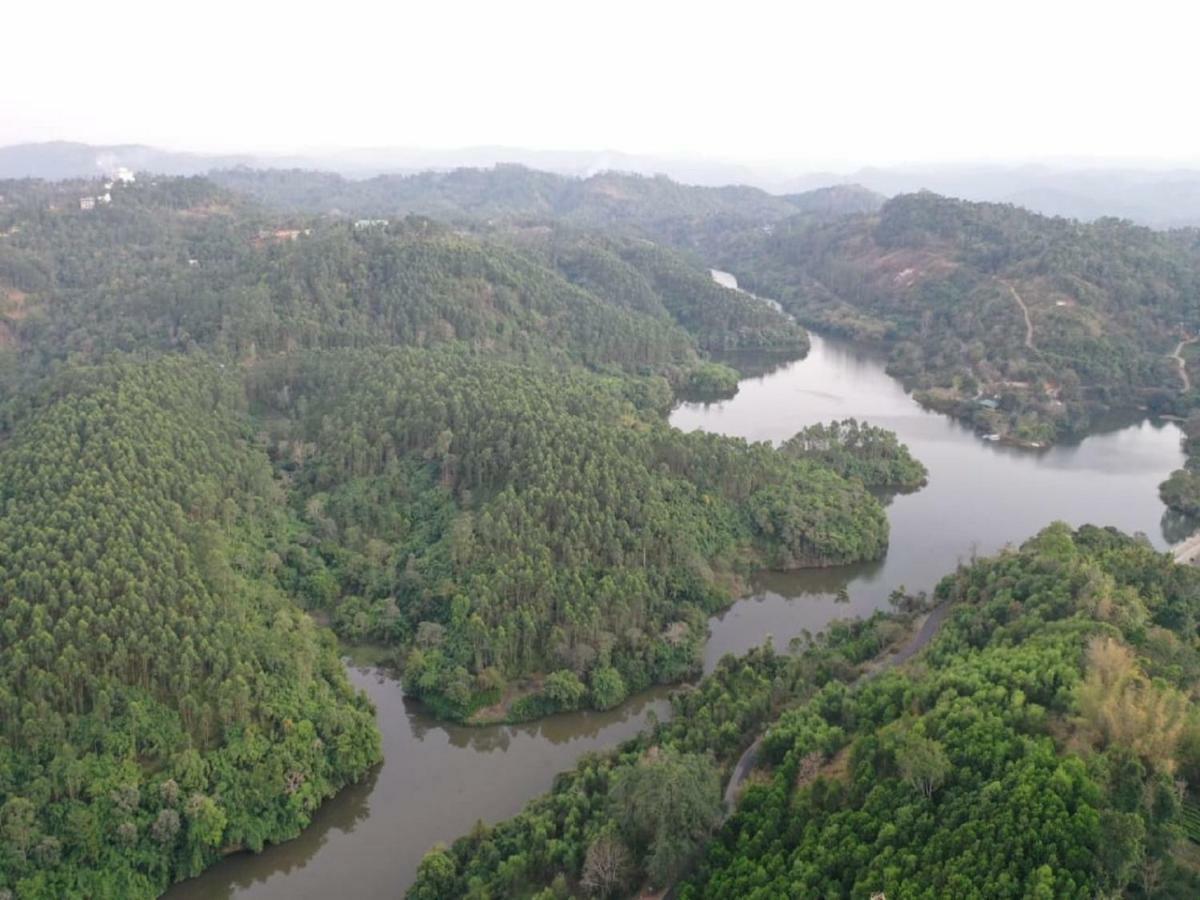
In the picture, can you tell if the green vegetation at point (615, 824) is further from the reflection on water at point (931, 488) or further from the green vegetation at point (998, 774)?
the reflection on water at point (931, 488)

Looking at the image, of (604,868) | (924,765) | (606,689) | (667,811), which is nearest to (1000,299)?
(606,689)

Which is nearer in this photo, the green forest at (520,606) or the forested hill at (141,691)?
the green forest at (520,606)

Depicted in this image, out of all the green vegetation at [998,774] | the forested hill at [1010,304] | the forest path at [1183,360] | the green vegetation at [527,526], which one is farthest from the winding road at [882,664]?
the forest path at [1183,360]

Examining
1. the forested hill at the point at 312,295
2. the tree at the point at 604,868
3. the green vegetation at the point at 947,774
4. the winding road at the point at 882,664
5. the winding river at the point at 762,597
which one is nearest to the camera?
the green vegetation at the point at 947,774

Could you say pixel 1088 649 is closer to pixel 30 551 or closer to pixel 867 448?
pixel 867 448

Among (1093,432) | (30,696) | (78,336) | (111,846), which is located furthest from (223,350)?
(1093,432)

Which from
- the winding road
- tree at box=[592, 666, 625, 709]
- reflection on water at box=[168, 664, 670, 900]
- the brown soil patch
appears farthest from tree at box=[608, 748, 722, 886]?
the brown soil patch

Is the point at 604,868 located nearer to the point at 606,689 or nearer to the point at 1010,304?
the point at 606,689
